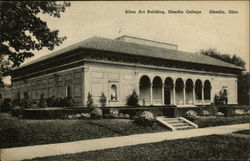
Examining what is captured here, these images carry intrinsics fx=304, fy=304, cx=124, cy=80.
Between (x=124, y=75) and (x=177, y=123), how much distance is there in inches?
477

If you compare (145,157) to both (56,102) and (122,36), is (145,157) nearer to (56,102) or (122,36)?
(56,102)

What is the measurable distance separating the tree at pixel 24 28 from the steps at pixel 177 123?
8823 mm

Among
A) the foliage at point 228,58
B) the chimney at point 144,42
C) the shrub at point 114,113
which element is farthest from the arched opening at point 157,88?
the foliage at point 228,58

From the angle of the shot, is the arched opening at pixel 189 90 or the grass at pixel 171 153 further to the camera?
the arched opening at pixel 189 90

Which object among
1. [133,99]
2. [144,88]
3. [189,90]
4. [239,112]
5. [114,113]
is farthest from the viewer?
[189,90]

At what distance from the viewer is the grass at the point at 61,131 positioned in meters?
12.7

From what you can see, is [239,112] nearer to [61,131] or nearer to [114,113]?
[114,113]

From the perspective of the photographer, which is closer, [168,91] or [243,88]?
[168,91]

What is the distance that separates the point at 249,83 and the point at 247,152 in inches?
1979

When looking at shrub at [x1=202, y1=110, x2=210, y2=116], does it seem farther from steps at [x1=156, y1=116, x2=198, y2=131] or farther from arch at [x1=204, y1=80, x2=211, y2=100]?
arch at [x1=204, y1=80, x2=211, y2=100]

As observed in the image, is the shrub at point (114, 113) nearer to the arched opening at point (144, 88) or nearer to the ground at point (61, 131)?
the ground at point (61, 131)

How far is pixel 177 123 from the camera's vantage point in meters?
19.9

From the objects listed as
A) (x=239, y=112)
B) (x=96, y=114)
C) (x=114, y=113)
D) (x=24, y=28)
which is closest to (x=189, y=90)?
(x=239, y=112)

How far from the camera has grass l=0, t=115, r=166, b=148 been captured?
12.7 metres
